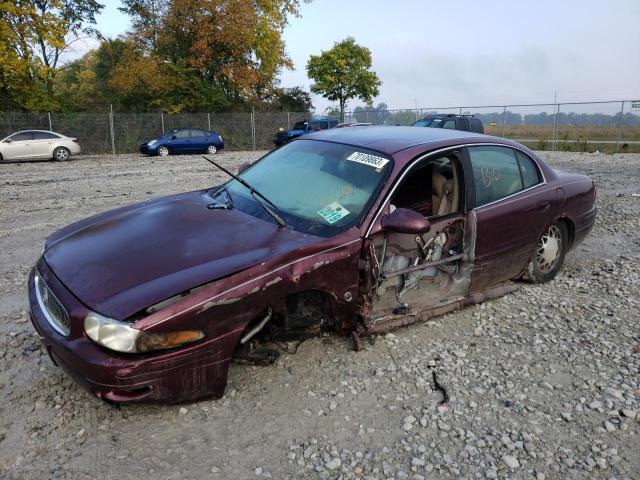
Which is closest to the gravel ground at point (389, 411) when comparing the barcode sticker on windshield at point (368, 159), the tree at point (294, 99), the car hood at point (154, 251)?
the car hood at point (154, 251)

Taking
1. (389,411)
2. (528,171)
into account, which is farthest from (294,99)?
(389,411)

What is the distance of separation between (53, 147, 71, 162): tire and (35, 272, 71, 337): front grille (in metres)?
19.3

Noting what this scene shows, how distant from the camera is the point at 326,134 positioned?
447 centimetres

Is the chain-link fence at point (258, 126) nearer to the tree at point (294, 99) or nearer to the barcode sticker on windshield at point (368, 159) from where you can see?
the tree at point (294, 99)

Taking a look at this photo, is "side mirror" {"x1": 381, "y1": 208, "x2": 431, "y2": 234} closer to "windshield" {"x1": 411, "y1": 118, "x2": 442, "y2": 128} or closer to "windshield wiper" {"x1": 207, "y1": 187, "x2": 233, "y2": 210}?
"windshield wiper" {"x1": 207, "y1": 187, "x2": 233, "y2": 210}

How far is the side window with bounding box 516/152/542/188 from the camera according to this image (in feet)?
15.1

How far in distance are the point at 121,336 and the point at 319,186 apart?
1807 mm

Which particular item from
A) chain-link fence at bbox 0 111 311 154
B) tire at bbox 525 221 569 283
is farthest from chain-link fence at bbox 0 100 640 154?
tire at bbox 525 221 569 283

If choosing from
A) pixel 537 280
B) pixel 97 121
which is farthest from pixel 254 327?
pixel 97 121

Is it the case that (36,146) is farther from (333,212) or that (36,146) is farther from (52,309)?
(333,212)

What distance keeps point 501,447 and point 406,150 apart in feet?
6.94

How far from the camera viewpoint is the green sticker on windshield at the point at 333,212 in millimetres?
3389

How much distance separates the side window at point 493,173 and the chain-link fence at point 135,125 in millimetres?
23886

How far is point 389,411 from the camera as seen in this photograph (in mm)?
2951
